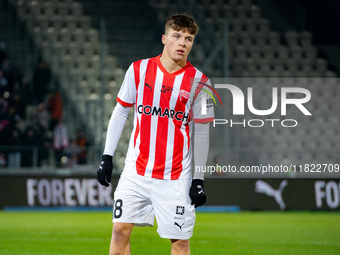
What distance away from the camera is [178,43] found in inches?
144

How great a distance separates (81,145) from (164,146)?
904 centimetres

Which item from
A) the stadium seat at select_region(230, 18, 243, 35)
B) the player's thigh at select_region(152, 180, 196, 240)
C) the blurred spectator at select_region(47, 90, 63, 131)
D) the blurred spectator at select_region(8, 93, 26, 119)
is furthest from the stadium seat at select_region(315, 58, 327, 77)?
the player's thigh at select_region(152, 180, 196, 240)

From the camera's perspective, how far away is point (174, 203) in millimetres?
3660

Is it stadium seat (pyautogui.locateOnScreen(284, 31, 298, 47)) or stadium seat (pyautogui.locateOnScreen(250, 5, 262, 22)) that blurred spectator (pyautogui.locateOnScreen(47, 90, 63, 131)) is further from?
stadium seat (pyautogui.locateOnScreen(284, 31, 298, 47))

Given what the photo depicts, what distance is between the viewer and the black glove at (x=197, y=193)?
367 centimetres

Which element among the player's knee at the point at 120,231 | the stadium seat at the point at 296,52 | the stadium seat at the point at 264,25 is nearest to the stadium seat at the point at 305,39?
the stadium seat at the point at 296,52

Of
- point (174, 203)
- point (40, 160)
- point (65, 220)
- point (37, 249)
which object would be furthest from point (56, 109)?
point (174, 203)

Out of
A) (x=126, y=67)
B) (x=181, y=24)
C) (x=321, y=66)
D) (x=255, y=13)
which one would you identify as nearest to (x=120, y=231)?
(x=181, y=24)

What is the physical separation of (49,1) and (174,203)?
14.1 metres

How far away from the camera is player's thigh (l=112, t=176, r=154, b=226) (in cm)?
364

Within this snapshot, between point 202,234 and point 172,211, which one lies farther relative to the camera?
point 202,234

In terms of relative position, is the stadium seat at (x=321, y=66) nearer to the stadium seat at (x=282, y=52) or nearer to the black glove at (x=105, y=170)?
the stadium seat at (x=282, y=52)

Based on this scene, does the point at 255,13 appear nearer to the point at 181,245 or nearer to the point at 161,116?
the point at 161,116

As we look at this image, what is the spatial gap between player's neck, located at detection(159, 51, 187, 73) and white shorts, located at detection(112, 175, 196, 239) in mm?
792
